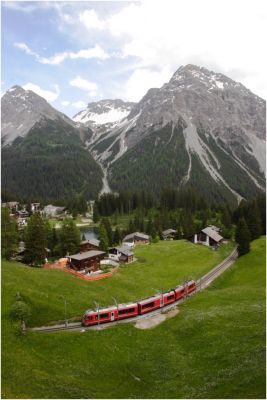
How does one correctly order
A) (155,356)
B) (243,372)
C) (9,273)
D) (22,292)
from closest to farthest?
(243,372)
(155,356)
(22,292)
(9,273)

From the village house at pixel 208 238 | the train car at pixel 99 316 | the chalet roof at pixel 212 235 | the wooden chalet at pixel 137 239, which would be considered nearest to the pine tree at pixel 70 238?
the wooden chalet at pixel 137 239

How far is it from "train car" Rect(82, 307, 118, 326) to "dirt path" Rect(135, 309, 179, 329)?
4.04 meters

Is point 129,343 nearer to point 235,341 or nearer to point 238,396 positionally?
point 235,341

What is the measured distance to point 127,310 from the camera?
55.0 meters

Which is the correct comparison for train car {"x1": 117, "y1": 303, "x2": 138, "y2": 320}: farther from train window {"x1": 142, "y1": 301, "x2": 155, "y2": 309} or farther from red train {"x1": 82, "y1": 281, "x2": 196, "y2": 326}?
train window {"x1": 142, "y1": 301, "x2": 155, "y2": 309}

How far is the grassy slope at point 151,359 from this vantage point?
32.6 meters

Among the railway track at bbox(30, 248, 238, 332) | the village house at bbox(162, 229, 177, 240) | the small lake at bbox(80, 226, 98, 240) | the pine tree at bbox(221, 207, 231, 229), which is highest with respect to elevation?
the pine tree at bbox(221, 207, 231, 229)

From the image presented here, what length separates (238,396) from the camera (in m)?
28.2

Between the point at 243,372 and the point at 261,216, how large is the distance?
9700 centimetres

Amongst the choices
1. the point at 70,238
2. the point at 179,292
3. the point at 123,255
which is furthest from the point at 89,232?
the point at 179,292

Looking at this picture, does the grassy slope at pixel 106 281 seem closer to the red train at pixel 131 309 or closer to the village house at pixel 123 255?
the village house at pixel 123 255

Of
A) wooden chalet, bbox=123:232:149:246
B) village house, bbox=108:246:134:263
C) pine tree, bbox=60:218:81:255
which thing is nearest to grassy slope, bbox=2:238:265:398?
village house, bbox=108:246:134:263

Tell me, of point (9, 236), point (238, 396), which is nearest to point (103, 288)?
point (9, 236)

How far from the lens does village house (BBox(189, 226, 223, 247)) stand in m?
113
